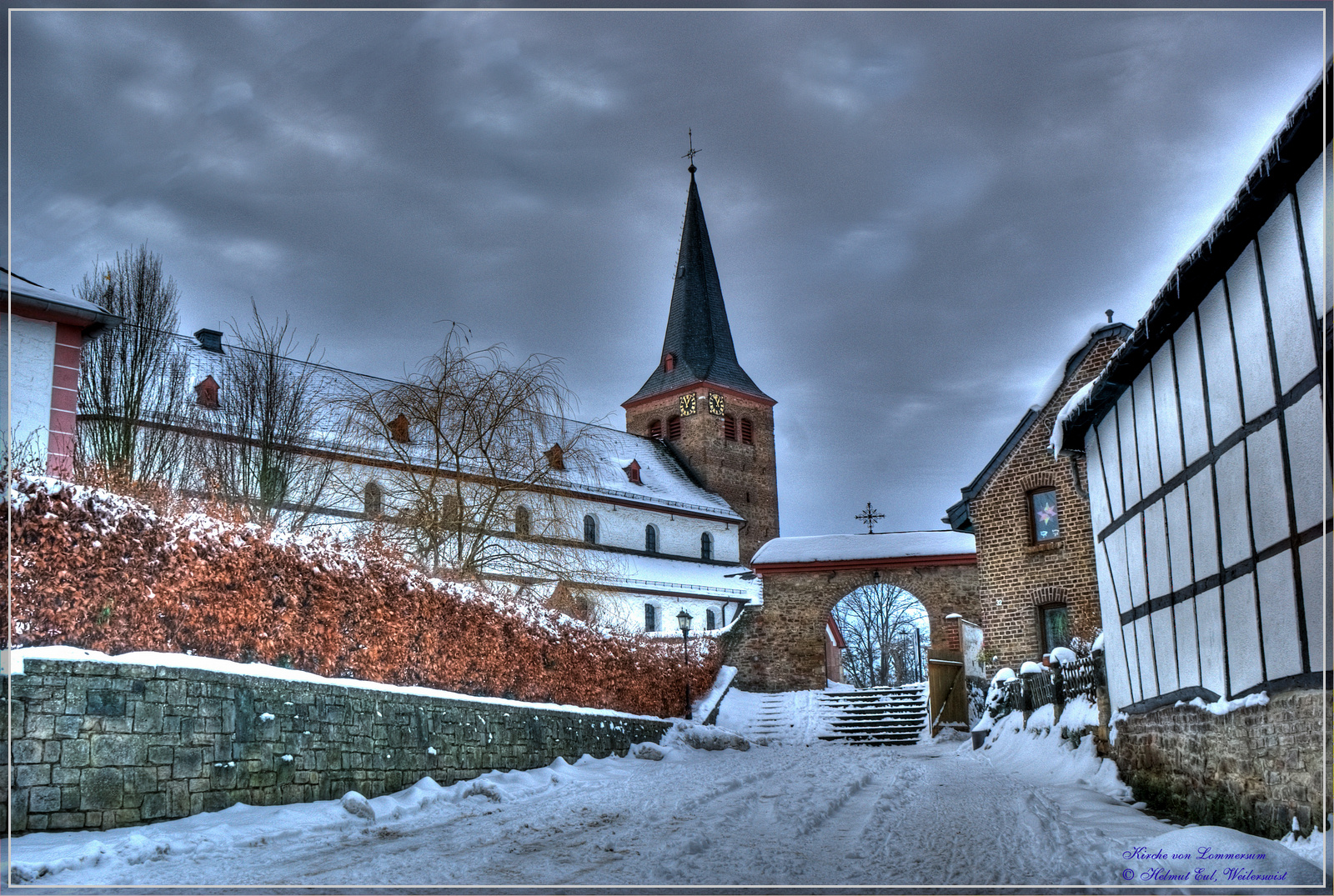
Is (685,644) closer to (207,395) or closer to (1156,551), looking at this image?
(207,395)

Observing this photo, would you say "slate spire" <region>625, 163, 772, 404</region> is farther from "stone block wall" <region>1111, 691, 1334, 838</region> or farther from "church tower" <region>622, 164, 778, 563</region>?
"stone block wall" <region>1111, 691, 1334, 838</region>

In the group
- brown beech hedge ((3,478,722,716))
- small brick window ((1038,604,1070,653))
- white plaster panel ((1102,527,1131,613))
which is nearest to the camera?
brown beech hedge ((3,478,722,716))

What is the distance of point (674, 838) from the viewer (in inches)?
277

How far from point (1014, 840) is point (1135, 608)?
3307 mm

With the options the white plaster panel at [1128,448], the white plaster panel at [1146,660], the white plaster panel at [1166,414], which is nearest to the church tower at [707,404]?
the white plaster panel at [1128,448]

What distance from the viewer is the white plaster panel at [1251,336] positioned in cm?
621

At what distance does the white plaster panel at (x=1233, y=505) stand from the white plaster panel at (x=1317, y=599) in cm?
80

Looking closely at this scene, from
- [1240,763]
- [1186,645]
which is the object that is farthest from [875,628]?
[1240,763]

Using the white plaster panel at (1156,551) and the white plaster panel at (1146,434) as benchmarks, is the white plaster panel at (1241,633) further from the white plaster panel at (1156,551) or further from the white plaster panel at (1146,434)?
the white plaster panel at (1146,434)

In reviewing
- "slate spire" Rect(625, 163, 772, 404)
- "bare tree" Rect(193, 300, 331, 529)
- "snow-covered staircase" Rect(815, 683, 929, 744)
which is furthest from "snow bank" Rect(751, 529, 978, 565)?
"slate spire" Rect(625, 163, 772, 404)

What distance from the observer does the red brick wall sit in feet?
41.5

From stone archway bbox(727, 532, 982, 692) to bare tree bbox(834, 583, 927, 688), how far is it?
84.3 feet

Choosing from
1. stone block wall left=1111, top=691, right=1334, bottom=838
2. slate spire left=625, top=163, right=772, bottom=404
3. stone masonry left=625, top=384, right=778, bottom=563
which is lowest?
stone block wall left=1111, top=691, right=1334, bottom=838

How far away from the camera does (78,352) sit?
43.0 feet
